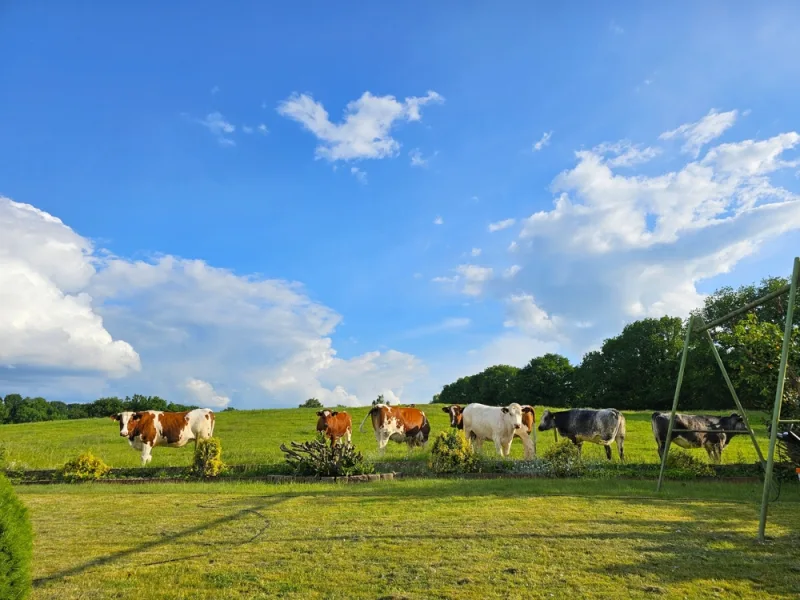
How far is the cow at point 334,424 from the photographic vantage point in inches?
843

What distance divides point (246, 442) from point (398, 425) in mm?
8093

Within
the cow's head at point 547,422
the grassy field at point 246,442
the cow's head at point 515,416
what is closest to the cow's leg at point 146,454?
the grassy field at point 246,442

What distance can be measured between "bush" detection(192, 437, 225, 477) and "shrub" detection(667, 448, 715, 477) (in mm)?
12929

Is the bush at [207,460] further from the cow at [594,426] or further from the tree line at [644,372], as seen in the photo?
the tree line at [644,372]

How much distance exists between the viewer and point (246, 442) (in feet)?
81.2

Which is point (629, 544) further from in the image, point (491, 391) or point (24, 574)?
point (491, 391)

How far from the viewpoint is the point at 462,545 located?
6785 millimetres

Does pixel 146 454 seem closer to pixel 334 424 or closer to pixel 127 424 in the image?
pixel 127 424

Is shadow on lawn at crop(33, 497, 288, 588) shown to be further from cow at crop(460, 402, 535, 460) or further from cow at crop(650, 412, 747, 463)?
cow at crop(650, 412, 747, 463)

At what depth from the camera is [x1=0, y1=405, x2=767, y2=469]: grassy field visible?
63.3 ft

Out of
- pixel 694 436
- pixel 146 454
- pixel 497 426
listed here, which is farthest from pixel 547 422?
pixel 146 454

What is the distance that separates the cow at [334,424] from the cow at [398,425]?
1.30 m

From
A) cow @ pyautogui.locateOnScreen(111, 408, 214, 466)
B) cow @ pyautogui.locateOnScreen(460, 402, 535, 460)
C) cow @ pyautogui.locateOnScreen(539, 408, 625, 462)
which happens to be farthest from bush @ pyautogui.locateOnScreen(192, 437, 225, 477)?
cow @ pyautogui.locateOnScreen(539, 408, 625, 462)

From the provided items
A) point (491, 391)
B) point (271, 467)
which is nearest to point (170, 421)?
point (271, 467)
